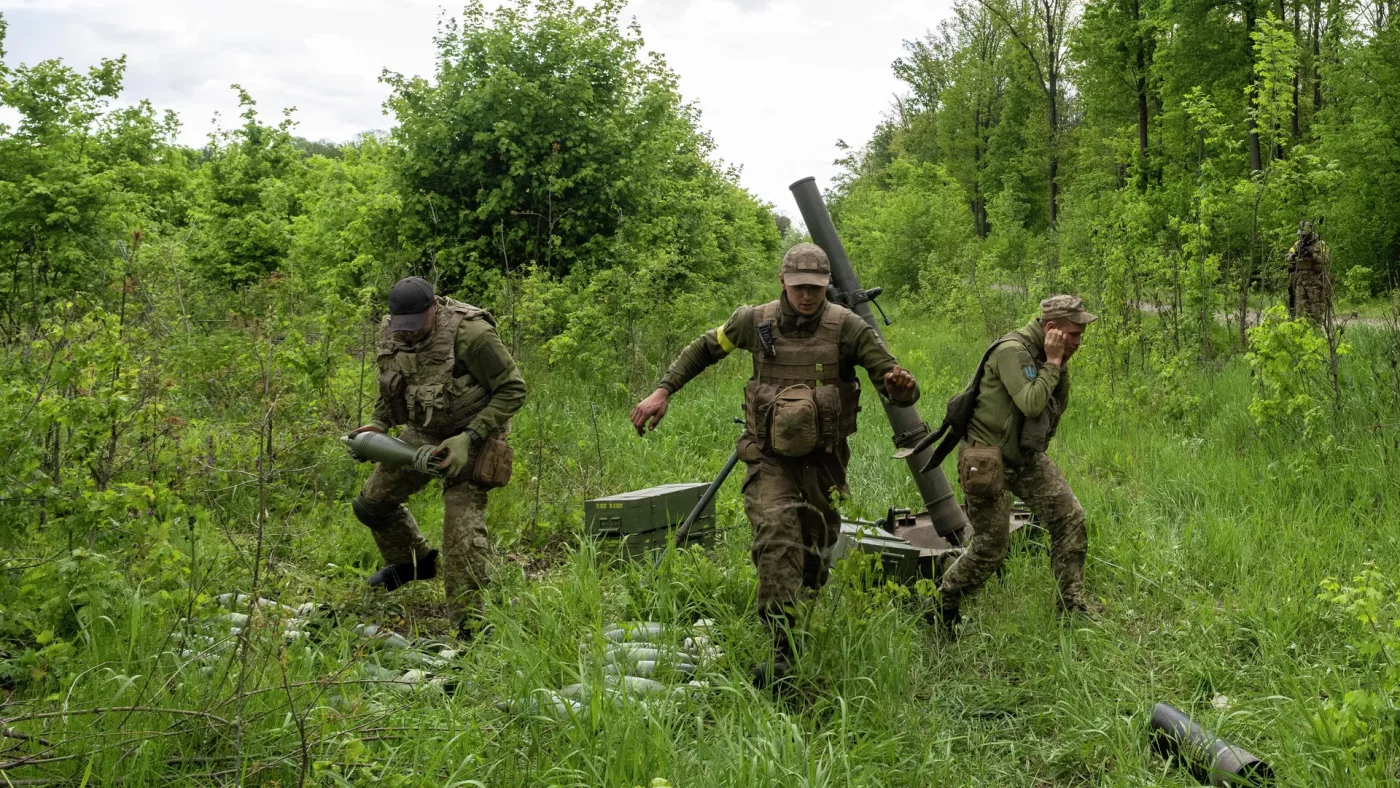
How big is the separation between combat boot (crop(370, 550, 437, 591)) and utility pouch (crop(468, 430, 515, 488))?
73cm

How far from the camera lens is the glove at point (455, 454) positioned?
4.96 metres

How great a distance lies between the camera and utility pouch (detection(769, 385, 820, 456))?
446 cm

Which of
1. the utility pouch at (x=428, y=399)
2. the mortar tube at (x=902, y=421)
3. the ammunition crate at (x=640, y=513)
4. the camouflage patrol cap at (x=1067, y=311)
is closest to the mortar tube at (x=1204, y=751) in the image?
the camouflage patrol cap at (x=1067, y=311)

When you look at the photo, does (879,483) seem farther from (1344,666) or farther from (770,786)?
(770,786)

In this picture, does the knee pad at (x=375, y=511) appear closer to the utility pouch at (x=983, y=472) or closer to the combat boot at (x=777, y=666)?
the combat boot at (x=777, y=666)

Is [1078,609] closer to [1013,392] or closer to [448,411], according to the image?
[1013,392]

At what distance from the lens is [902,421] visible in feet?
18.8

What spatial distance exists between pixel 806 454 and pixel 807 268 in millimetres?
840

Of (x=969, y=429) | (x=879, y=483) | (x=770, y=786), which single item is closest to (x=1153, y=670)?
(x=969, y=429)

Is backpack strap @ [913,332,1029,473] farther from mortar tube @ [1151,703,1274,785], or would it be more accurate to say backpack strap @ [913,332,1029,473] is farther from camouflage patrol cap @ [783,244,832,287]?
mortar tube @ [1151,703,1274,785]

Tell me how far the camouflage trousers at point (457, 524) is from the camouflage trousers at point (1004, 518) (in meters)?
2.34

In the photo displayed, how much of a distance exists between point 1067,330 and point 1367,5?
20481 mm

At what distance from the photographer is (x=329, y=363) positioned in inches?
289

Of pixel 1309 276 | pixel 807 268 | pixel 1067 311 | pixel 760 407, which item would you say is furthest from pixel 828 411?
pixel 1309 276
